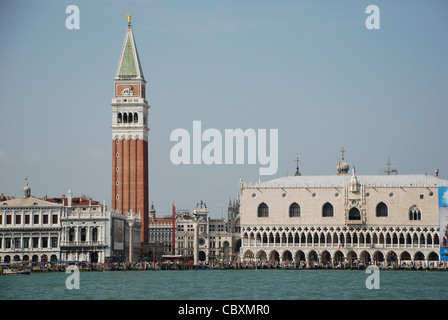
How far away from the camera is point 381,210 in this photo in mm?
101312

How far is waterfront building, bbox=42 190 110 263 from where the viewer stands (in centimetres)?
10275

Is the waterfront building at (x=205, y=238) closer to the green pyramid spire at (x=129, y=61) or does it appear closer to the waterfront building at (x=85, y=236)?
the green pyramid spire at (x=129, y=61)

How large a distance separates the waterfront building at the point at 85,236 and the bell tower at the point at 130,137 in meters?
12.0

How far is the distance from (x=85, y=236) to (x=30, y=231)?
255 inches

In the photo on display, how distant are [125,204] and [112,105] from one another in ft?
45.3

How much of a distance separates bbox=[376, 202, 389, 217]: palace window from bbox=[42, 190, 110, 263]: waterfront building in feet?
103

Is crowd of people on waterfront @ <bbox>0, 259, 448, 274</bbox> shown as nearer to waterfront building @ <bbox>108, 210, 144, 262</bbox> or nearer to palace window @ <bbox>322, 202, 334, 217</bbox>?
waterfront building @ <bbox>108, 210, 144, 262</bbox>

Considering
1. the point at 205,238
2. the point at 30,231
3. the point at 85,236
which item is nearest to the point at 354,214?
the point at 85,236

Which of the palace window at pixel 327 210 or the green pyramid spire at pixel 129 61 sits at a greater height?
the green pyramid spire at pixel 129 61

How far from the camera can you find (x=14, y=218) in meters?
104

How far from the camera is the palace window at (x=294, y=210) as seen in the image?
103312 millimetres

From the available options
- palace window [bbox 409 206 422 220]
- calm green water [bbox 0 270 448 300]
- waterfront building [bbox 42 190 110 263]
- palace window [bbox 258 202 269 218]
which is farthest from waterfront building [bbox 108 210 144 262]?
palace window [bbox 409 206 422 220]

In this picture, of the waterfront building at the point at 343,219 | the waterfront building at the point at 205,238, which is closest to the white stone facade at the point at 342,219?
the waterfront building at the point at 343,219

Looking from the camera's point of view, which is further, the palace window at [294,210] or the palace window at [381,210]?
the palace window at [294,210]
